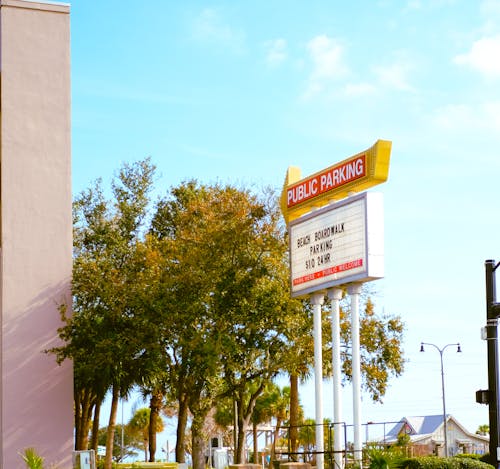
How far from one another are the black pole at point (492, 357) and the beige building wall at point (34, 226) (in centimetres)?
1595

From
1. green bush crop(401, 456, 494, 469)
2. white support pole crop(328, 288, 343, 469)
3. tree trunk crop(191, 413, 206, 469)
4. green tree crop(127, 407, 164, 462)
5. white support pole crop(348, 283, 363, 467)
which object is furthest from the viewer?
green tree crop(127, 407, 164, 462)

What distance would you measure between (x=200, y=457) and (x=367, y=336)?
9272 millimetres

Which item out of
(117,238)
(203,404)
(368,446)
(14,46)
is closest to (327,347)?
(203,404)

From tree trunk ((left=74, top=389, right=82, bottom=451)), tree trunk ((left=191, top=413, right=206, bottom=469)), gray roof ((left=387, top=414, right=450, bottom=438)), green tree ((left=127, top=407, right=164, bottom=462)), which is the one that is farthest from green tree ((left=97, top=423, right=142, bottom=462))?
tree trunk ((left=191, top=413, right=206, bottom=469))

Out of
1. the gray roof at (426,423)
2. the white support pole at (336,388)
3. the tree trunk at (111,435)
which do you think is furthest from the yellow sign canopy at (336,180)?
the gray roof at (426,423)

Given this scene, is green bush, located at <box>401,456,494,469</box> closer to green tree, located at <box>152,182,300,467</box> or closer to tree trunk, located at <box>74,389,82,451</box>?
green tree, located at <box>152,182,300,467</box>

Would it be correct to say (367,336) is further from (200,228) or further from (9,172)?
(9,172)

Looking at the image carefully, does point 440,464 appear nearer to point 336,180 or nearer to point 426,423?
point 336,180

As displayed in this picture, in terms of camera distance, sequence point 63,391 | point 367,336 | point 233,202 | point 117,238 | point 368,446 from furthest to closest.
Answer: point 117,238, point 367,336, point 233,202, point 63,391, point 368,446

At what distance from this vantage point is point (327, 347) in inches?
1657

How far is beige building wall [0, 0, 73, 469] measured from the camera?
35656mm

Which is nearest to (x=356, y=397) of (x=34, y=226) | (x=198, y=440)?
(x=198, y=440)

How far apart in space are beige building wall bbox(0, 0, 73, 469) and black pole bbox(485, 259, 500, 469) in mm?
15954

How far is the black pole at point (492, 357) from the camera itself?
30875 mm
